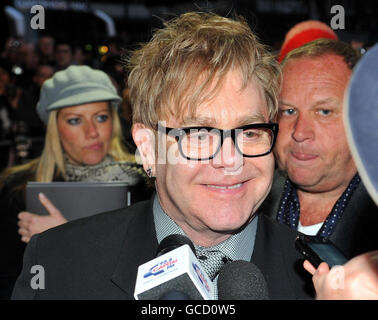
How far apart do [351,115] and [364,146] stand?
4cm

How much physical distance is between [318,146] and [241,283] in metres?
1.24

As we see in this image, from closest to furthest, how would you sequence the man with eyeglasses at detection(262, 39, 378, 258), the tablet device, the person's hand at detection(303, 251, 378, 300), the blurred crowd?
the person's hand at detection(303, 251, 378, 300), the man with eyeglasses at detection(262, 39, 378, 258), the tablet device, the blurred crowd

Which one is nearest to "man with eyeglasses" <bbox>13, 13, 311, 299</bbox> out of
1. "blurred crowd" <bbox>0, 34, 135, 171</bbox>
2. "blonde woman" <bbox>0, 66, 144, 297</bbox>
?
"blonde woman" <bbox>0, 66, 144, 297</bbox>

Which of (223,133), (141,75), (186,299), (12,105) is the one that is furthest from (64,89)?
(12,105)

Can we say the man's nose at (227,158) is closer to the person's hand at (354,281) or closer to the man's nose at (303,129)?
the person's hand at (354,281)

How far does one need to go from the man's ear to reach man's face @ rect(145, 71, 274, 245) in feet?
0.41

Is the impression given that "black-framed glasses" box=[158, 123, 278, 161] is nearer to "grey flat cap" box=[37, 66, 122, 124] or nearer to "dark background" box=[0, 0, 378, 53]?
"dark background" box=[0, 0, 378, 53]

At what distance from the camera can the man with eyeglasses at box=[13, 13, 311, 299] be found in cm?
173

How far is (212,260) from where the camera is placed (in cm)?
179

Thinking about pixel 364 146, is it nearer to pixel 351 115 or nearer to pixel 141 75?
pixel 351 115

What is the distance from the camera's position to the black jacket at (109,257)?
1821 millimetres

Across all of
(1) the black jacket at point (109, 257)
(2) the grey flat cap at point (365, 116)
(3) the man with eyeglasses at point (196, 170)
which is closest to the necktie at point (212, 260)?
(3) the man with eyeglasses at point (196, 170)

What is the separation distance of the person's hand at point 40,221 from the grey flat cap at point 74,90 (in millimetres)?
901

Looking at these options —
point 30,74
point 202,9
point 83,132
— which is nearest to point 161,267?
point 202,9
